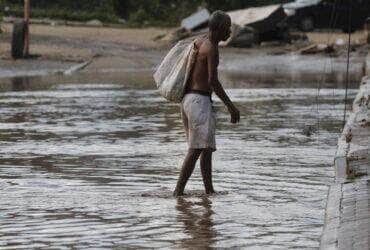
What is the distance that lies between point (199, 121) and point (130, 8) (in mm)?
48002

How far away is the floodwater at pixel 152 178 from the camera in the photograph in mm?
8594

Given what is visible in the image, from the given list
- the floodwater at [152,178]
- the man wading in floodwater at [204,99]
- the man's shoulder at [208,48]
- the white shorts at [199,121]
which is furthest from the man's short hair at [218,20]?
the floodwater at [152,178]

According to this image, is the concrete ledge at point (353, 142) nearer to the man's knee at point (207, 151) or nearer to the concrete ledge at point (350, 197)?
the concrete ledge at point (350, 197)

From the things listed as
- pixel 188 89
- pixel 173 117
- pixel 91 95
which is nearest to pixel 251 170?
pixel 188 89

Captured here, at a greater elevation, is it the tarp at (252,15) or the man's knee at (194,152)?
the man's knee at (194,152)

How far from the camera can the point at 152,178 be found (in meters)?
11.8

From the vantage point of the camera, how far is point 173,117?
18.7m

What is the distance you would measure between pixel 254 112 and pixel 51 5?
3957 centimetres

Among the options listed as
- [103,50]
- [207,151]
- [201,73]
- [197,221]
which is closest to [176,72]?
[201,73]

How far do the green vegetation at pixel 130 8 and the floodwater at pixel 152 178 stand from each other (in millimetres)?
33590

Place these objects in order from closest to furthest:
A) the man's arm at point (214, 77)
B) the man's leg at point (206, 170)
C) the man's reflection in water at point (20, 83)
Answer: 1. the man's arm at point (214, 77)
2. the man's leg at point (206, 170)
3. the man's reflection in water at point (20, 83)

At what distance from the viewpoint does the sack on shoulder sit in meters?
10.6

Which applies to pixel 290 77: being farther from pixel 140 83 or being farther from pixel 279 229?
pixel 279 229

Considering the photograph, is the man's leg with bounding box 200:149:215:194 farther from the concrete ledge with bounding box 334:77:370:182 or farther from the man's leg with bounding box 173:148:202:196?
the concrete ledge with bounding box 334:77:370:182
